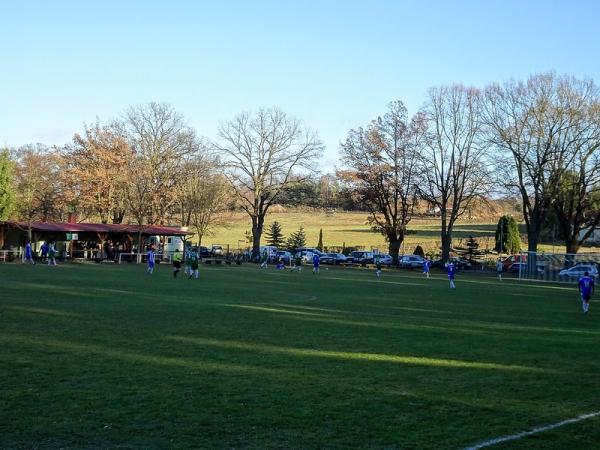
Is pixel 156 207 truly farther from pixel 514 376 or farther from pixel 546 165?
pixel 514 376

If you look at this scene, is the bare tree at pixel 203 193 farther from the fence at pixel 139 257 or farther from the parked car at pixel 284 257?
the fence at pixel 139 257

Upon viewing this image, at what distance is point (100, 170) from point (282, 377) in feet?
208

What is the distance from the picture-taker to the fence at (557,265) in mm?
49969

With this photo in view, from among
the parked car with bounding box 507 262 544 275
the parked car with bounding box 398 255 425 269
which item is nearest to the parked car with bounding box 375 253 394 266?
the parked car with bounding box 398 255 425 269

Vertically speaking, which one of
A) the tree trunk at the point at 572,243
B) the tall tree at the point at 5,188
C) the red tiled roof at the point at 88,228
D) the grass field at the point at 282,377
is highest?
the tall tree at the point at 5,188

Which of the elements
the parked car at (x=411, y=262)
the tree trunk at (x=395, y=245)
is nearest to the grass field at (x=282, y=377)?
the parked car at (x=411, y=262)

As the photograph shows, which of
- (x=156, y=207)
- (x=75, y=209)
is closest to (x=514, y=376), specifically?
(x=156, y=207)

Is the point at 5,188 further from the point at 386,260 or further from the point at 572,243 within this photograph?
the point at 572,243

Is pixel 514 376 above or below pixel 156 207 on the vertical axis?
below

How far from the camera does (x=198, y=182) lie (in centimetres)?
7319

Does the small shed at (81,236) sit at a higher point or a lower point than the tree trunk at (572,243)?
lower

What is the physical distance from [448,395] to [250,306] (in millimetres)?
12842

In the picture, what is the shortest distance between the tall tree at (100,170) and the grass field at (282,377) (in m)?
50.4

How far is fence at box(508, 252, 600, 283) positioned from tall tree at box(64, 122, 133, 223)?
41.4 metres
